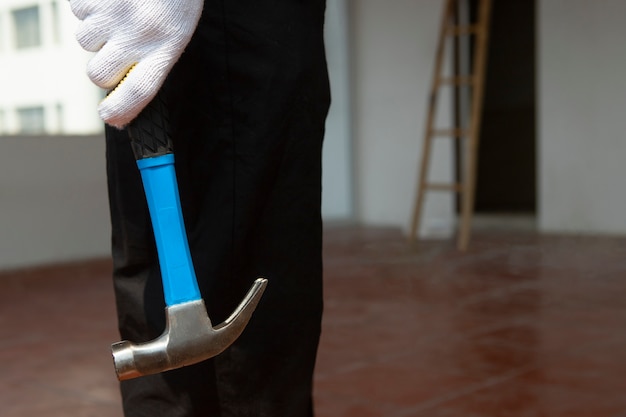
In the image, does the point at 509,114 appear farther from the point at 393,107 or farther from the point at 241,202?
the point at 241,202

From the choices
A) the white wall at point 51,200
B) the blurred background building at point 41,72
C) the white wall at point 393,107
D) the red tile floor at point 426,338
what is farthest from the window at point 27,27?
the white wall at point 393,107

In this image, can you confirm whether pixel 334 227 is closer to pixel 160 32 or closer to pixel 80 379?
pixel 80 379

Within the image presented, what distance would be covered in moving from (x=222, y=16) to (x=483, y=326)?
193 cm

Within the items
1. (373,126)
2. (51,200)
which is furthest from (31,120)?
(373,126)

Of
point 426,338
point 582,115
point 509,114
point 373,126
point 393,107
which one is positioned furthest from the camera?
point 509,114

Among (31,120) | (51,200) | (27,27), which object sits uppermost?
(27,27)

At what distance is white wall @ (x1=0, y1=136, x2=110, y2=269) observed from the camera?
14.9ft

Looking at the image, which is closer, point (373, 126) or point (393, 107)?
point (393, 107)

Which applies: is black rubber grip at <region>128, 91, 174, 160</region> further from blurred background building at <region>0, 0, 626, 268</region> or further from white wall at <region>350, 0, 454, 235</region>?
white wall at <region>350, 0, 454, 235</region>

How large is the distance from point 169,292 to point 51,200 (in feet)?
14.1

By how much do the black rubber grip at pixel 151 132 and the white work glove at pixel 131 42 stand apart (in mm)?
11

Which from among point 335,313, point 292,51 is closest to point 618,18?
point 335,313

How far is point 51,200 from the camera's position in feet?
15.5

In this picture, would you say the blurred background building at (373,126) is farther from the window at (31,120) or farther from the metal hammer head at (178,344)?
the metal hammer head at (178,344)
